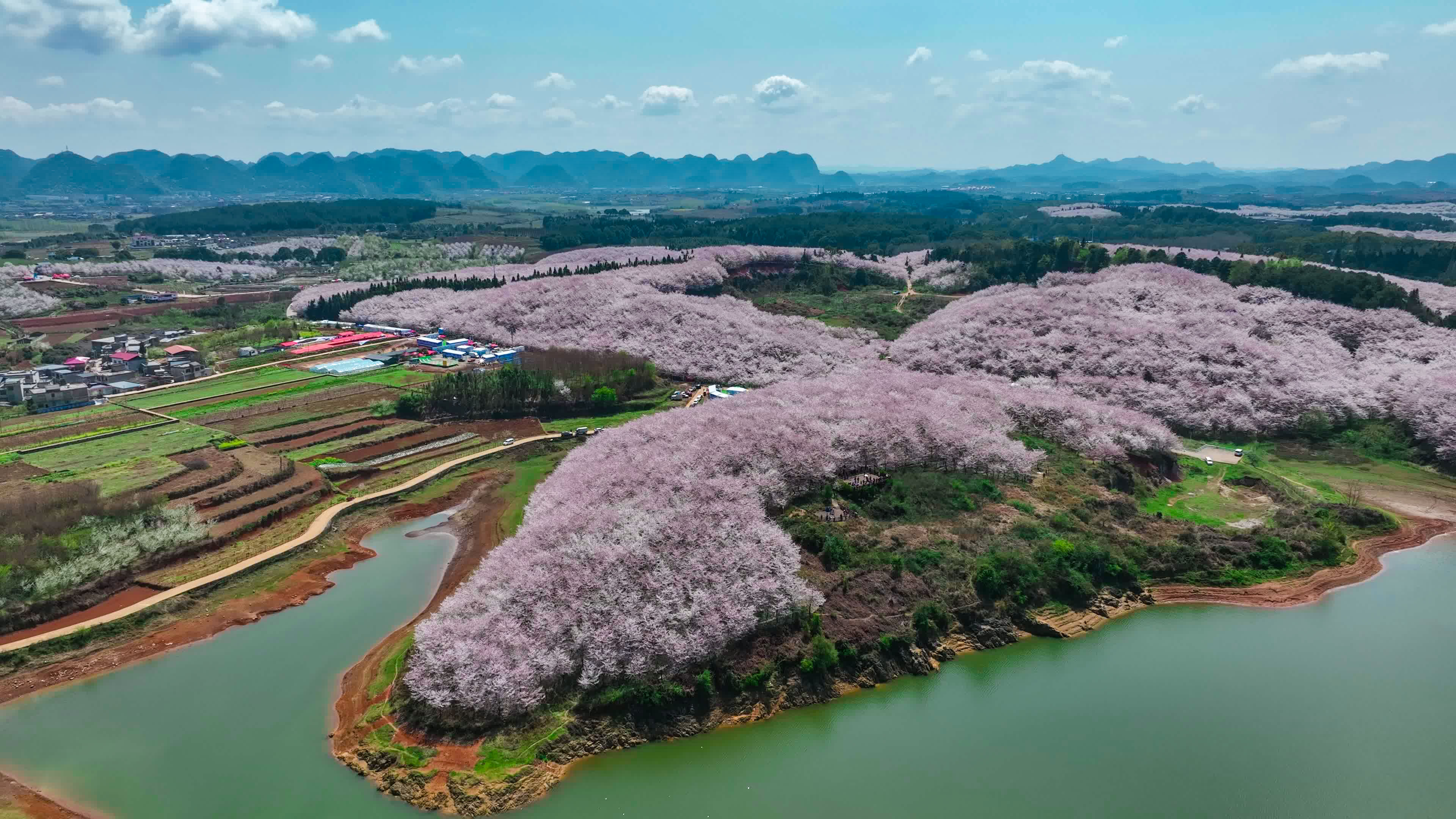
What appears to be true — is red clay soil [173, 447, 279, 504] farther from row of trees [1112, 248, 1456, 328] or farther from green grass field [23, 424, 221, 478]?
row of trees [1112, 248, 1456, 328]

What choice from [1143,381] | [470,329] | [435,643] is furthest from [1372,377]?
[470,329]

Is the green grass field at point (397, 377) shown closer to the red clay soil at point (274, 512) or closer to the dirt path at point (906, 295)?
the red clay soil at point (274, 512)

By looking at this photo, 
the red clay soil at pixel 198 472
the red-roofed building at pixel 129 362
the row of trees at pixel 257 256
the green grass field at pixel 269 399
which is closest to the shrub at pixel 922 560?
the red clay soil at pixel 198 472

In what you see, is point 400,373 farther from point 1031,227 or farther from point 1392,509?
point 1031,227

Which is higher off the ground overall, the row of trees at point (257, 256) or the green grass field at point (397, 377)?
the row of trees at point (257, 256)

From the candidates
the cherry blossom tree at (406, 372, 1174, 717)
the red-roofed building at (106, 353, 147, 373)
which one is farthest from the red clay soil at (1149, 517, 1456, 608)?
the red-roofed building at (106, 353, 147, 373)

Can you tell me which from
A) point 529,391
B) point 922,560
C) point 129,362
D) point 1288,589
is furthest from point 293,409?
point 1288,589
